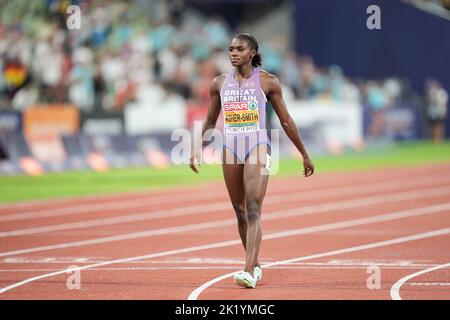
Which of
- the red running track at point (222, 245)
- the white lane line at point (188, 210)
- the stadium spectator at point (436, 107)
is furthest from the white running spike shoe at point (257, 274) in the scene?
the stadium spectator at point (436, 107)

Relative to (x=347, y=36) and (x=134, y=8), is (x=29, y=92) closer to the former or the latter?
(x=134, y=8)

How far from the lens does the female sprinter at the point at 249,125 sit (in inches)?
359

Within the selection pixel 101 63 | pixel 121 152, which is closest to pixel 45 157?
pixel 121 152

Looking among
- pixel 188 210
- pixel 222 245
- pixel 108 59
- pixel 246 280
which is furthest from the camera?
pixel 108 59

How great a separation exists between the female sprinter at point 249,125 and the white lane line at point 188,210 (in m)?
4.75

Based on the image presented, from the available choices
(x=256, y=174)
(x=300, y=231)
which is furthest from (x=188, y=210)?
(x=256, y=174)

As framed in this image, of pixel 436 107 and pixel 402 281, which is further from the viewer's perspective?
pixel 436 107

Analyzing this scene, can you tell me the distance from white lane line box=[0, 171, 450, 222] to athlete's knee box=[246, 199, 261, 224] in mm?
6470

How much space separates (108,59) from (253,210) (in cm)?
1859

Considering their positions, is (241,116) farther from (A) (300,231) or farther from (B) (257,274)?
(A) (300,231)

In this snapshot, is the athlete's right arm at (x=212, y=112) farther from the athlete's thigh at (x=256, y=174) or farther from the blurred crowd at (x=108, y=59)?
the blurred crowd at (x=108, y=59)

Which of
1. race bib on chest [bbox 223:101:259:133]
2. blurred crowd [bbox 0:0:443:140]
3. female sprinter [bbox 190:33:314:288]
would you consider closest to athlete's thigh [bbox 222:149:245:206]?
female sprinter [bbox 190:33:314:288]

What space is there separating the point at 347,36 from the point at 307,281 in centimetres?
2804

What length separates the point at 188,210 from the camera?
16359 millimetres
